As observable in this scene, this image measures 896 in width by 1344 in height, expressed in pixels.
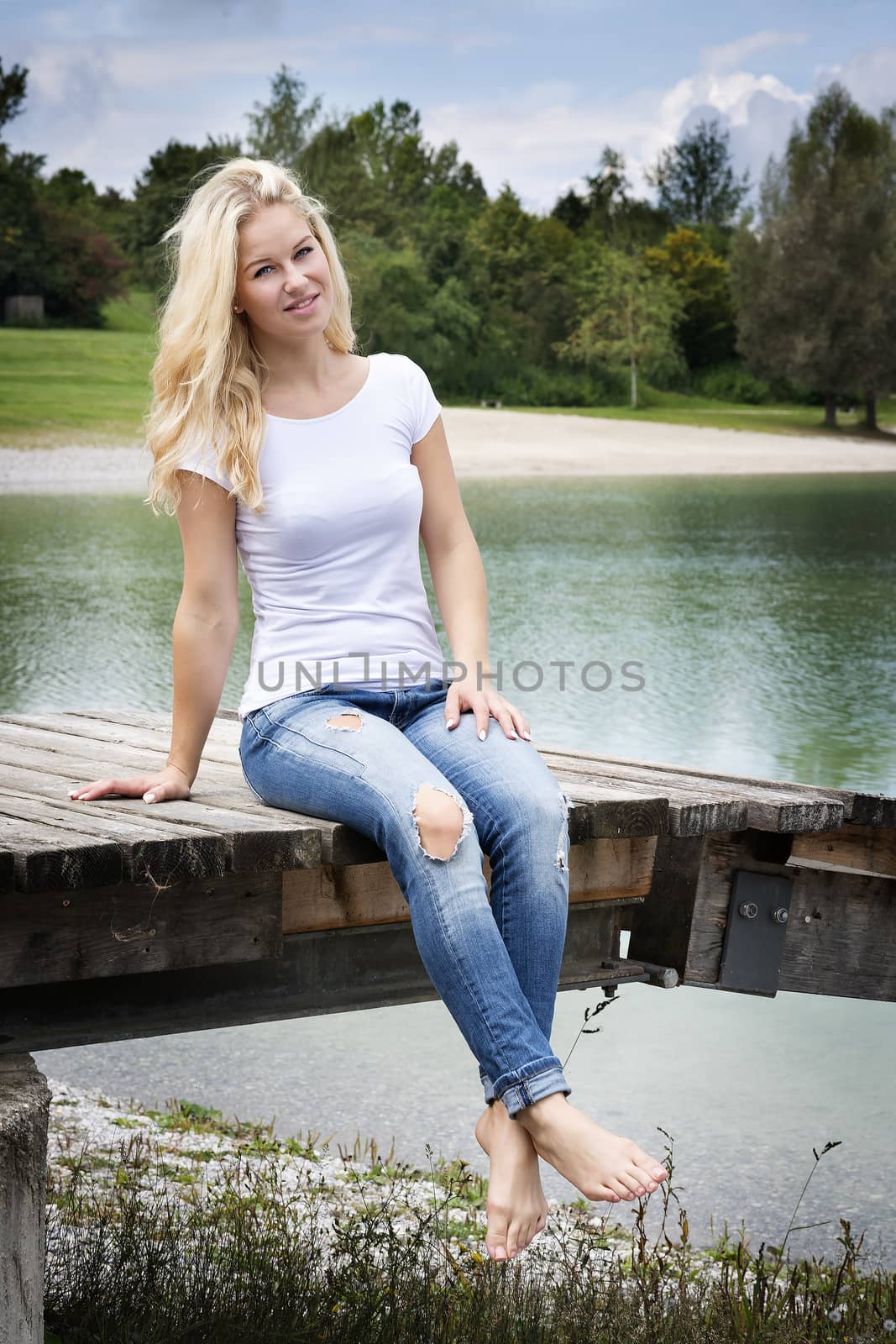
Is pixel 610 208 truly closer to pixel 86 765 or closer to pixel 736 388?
pixel 736 388

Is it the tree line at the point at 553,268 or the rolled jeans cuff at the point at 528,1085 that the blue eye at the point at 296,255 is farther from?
the tree line at the point at 553,268

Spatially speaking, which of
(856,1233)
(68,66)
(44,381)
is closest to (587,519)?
(44,381)

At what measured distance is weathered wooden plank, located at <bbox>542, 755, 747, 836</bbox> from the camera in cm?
257

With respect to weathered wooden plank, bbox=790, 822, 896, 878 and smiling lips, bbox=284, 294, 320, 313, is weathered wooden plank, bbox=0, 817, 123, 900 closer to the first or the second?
smiling lips, bbox=284, 294, 320, 313

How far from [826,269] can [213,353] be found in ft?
131

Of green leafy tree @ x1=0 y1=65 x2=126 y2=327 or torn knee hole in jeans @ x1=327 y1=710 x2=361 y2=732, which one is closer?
torn knee hole in jeans @ x1=327 y1=710 x2=361 y2=732

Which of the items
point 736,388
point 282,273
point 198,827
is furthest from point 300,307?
point 736,388

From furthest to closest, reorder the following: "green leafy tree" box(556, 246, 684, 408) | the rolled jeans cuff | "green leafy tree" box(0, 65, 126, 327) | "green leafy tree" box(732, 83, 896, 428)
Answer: "green leafy tree" box(556, 246, 684, 408)
"green leafy tree" box(732, 83, 896, 428)
"green leafy tree" box(0, 65, 126, 327)
the rolled jeans cuff

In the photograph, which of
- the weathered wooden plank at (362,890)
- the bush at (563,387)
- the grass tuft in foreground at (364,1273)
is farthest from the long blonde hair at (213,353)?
the bush at (563,387)

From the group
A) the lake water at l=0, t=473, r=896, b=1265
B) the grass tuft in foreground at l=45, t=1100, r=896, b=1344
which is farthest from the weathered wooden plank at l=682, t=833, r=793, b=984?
the lake water at l=0, t=473, r=896, b=1265

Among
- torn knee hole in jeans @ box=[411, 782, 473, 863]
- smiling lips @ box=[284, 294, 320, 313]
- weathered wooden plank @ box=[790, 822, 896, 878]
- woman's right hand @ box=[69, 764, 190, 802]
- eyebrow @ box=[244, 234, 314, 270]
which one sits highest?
eyebrow @ box=[244, 234, 314, 270]

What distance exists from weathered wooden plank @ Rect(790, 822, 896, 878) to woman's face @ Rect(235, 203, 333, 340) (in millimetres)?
1215

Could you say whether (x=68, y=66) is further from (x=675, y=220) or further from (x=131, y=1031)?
(x=131, y=1031)

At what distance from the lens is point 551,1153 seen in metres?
2.12
